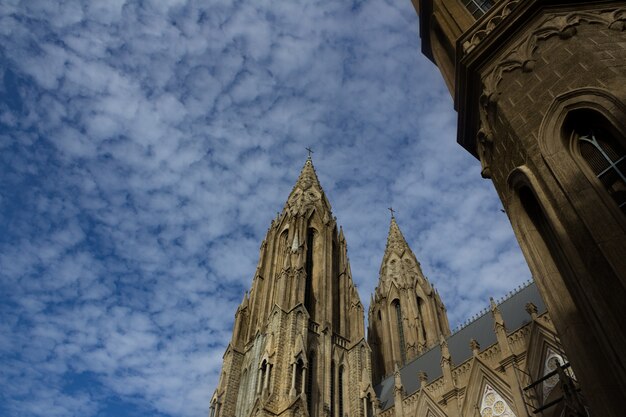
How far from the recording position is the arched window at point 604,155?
580 centimetres

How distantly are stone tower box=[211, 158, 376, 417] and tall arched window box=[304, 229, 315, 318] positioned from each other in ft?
0.25

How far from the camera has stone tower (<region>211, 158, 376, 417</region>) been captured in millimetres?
25047

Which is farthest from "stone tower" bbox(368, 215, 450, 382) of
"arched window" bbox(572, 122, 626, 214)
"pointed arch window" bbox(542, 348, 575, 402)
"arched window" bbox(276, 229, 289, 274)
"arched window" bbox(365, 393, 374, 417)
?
"arched window" bbox(572, 122, 626, 214)

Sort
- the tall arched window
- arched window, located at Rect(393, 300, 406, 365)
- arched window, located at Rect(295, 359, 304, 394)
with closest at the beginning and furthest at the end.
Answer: arched window, located at Rect(295, 359, 304, 394) < the tall arched window < arched window, located at Rect(393, 300, 406, 365)

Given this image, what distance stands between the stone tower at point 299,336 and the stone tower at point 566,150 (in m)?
18.9

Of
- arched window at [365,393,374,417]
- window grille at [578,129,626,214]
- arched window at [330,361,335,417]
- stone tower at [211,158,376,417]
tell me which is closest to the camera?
window grille at [578,129,626,214]

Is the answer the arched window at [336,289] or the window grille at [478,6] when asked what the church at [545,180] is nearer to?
the window grille at [478,6]

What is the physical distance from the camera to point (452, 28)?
9.82 m

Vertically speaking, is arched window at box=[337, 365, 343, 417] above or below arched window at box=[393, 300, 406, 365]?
below

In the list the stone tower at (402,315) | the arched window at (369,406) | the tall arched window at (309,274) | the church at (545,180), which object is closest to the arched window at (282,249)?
the tall arched window at (309,274)

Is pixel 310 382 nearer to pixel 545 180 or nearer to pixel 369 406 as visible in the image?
pixel 369 406

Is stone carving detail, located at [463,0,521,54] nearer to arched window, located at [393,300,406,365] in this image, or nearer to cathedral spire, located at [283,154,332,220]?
cathedral spire, located at [283,154,332,220]

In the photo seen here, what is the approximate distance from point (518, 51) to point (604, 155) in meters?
2.41

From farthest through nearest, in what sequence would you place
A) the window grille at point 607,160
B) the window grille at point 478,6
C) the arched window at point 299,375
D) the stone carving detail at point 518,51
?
the arched window at point 299,375 < the window grille at point 478,6 < the stone carving detail at point 518,51 < the window grille at point 607,160
